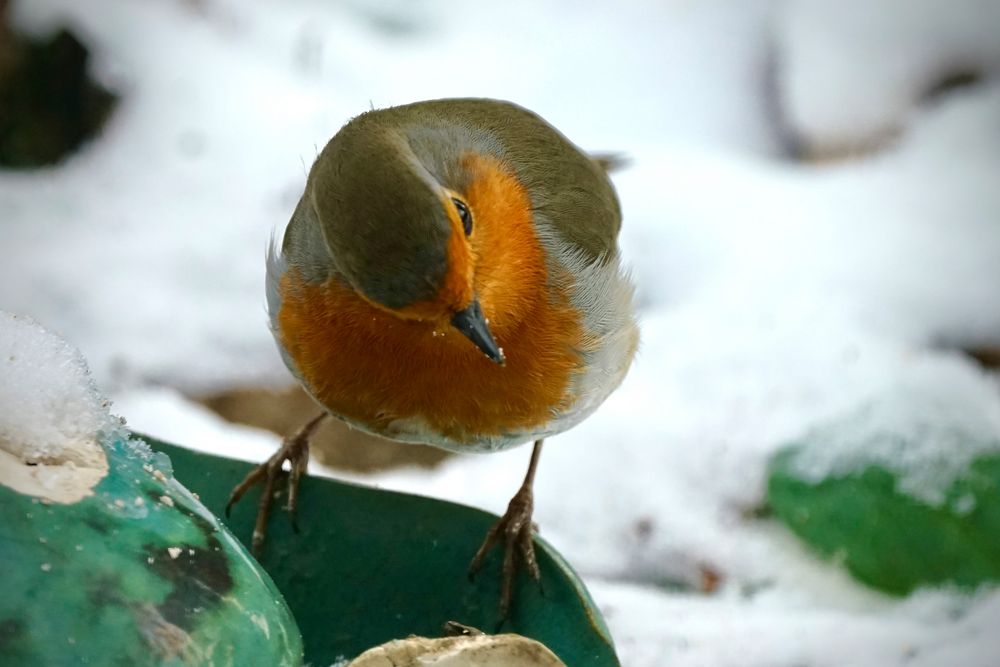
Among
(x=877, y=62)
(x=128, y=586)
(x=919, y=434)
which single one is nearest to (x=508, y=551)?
(x=128, y=586)

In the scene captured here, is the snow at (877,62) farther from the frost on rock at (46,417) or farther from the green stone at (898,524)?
the frost on rock at (46,417)

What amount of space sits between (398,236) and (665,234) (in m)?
2.11

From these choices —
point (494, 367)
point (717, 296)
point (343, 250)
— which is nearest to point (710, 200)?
point (717, 296)

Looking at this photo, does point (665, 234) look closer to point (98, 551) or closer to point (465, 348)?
point (465, 348)

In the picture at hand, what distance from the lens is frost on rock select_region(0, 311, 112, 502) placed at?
1098mm

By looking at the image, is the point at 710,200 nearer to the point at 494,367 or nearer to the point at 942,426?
the point at 942,426

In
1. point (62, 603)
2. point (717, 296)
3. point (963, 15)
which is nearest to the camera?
point (62, 603)

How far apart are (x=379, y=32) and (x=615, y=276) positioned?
2.33m

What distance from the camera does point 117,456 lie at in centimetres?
119

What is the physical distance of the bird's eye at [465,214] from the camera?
5.30 feet

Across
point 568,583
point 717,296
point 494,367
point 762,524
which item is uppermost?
point 494,367

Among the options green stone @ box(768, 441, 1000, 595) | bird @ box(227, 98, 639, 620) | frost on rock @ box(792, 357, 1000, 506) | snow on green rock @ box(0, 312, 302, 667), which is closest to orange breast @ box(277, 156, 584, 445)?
bird @ box(227, 98, 639, 620)

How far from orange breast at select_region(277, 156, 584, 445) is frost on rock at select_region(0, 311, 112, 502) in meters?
0.54

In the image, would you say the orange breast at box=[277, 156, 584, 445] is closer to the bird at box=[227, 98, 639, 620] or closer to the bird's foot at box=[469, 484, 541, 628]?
the bird at box=[227, 98, 639, 620]
